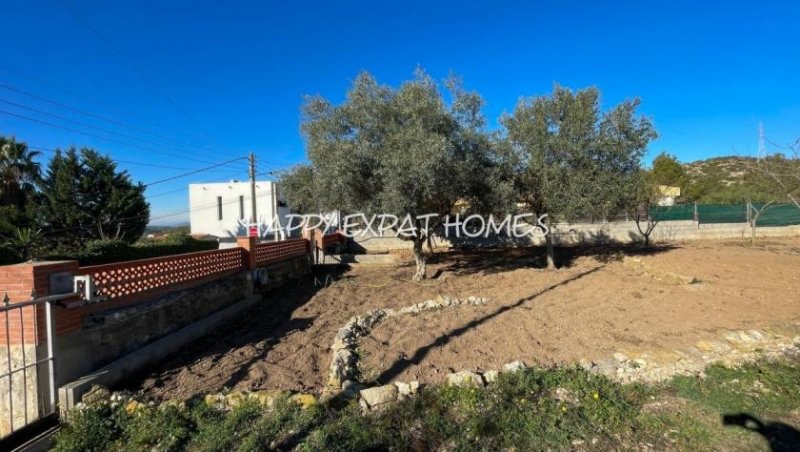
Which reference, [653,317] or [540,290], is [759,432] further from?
[540,290]

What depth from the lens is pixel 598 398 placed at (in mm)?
4102

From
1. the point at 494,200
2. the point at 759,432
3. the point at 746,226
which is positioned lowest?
the point at 759,432

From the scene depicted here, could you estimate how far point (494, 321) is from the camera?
23.1ft

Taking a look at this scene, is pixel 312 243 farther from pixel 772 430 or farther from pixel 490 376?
pixel 772 430

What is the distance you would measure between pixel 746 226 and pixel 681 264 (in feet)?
42.3

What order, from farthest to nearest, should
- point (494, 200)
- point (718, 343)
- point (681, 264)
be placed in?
point (681, 264)
point (494, 200)
point (718, 343)

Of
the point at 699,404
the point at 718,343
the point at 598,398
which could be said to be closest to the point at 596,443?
the point at 598,398

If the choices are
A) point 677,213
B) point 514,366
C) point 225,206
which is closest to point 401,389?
point 514,366

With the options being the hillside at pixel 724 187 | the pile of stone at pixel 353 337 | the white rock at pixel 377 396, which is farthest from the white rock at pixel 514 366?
the hillside at pixel 724 187

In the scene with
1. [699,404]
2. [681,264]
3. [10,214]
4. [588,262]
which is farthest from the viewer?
[10,214]

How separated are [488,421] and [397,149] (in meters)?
7.14

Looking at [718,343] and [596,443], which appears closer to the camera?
[596,443]

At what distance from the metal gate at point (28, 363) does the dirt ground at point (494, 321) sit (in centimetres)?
91

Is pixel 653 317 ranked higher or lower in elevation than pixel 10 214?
lower
